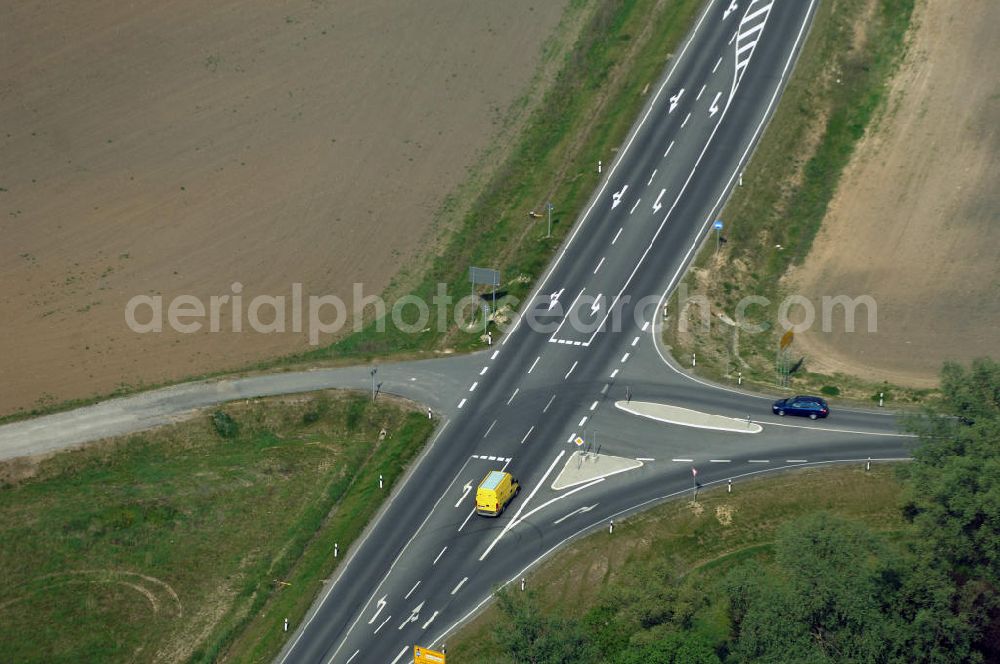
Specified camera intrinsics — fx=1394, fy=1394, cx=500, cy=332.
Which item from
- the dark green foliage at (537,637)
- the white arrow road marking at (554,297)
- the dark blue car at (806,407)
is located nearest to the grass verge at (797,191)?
the dark blue car at (806,407)

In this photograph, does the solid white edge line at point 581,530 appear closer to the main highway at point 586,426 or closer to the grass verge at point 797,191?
the main highway at point 586,426

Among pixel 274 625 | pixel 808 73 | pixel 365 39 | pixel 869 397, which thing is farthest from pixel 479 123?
pixel 274 625

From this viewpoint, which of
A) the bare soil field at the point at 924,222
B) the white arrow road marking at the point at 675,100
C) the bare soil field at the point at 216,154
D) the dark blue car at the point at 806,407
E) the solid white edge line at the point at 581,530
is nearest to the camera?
the solid white edge line at the point at 581,530

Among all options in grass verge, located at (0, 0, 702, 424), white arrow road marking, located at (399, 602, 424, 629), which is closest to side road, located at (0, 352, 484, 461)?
grass verge, located at (0, 0, 702, 424)

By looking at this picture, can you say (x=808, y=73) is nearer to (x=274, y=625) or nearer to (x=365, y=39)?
(x=365, y=39)

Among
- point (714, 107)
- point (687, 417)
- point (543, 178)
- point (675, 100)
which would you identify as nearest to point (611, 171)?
point (543, 178)

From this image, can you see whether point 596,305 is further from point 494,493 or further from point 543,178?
point 494,493

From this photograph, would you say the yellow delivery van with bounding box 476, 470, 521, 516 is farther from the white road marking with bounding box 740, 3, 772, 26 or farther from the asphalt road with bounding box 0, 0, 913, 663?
the white road marking with bounding box 740, 3, 772, 26
